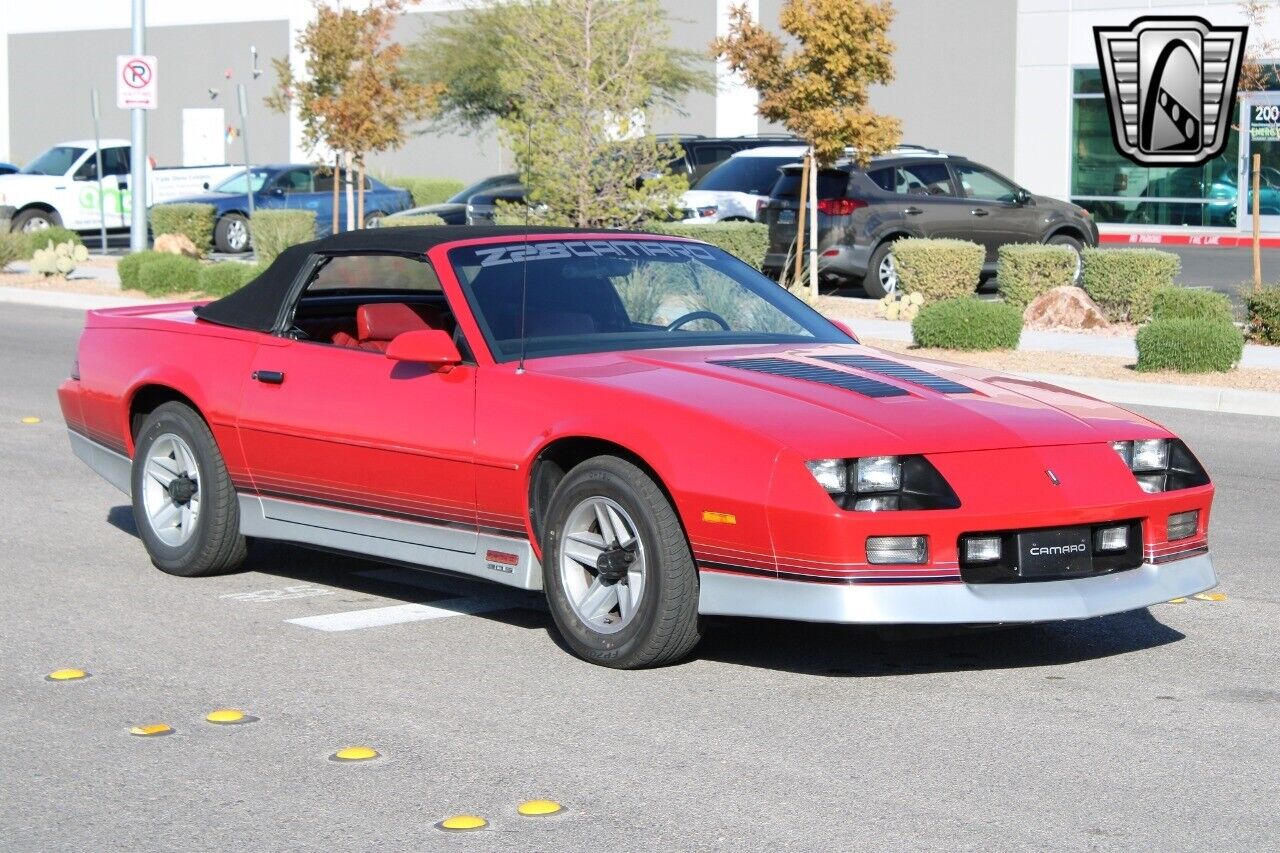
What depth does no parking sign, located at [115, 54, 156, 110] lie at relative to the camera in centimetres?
2569

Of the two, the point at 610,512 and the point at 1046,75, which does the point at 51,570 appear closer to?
the point at 610,512

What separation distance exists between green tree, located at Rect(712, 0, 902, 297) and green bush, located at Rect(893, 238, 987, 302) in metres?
1.14

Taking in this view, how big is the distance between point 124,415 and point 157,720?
2.82m

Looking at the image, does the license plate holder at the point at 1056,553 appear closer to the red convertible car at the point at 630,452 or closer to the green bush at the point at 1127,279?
the red convertible car at the point at 630,452

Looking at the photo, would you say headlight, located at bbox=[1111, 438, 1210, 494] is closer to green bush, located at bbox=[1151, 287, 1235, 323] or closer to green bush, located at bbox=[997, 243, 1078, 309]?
green bush, located at bbox=[1151, 287, 1235, 323]

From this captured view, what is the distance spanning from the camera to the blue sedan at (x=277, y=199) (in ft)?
105

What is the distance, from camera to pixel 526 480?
21.4ft

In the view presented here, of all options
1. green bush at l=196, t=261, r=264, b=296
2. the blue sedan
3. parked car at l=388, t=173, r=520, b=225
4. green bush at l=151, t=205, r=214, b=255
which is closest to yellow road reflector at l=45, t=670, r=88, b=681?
green bush at l=196, t=261, r=264, b=296

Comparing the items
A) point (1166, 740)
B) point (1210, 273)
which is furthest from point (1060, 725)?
point (1210, 273)

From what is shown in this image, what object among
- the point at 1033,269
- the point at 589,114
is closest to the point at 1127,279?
the point at 1033,269

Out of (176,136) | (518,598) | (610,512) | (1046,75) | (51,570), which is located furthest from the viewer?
(176,136)

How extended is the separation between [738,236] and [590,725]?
50.9 ft

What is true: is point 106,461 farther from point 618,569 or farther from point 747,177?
point 747,177

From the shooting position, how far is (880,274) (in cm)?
2205
